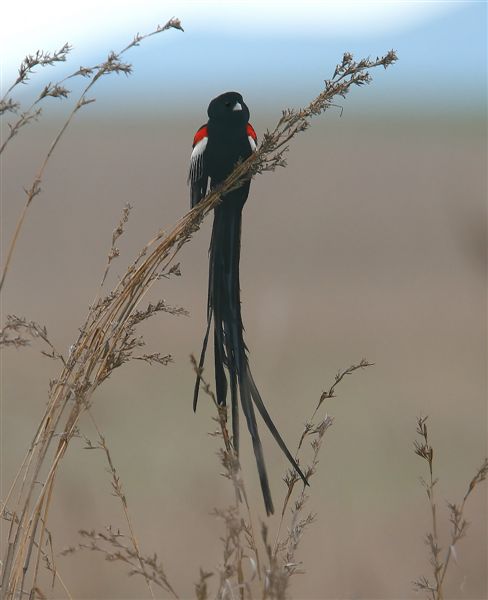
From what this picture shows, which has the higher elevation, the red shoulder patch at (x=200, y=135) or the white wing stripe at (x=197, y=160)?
the red shoulder patch at (x=200, y=135)

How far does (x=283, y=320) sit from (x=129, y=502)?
9.60 feet

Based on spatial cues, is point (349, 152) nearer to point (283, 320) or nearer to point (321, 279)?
point (321, 279)

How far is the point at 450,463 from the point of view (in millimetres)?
8586

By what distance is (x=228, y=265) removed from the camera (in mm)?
2307

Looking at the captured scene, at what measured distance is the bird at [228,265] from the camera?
74.8 inches

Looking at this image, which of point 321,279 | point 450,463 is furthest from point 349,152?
point 450,463

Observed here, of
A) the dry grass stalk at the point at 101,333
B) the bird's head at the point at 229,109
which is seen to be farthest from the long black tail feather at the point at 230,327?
the bird's head at the point at 229,109

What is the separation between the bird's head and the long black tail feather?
279mm

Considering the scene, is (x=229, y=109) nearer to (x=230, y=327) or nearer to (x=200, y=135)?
(x=200, y=135)

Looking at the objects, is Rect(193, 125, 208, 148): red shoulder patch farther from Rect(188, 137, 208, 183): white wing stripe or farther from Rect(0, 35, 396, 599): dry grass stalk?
Rect(0, 35, 396, 599): dry grass stalk

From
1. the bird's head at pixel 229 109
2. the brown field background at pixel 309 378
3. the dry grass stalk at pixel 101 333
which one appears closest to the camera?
the dry grass stalk at pixel 101 333

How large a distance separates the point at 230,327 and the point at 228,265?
0.22m

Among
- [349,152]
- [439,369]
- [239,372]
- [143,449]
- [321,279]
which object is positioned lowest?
[239,372]

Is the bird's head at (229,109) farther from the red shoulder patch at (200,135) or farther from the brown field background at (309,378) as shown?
the brown field background at (309,378)
